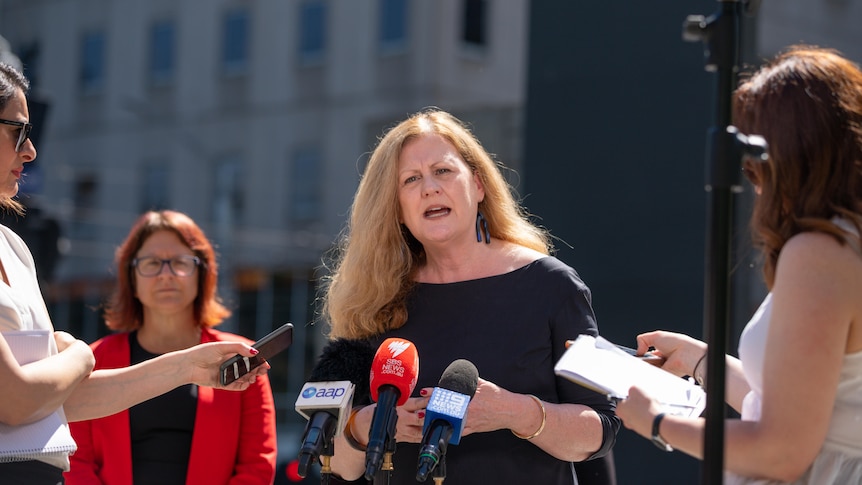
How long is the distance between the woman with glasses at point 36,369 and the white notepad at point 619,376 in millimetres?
988

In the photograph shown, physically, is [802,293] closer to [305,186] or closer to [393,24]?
[393,24]

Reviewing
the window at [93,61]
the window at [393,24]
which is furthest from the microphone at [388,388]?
the window at [93,61]

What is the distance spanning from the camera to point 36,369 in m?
2.48

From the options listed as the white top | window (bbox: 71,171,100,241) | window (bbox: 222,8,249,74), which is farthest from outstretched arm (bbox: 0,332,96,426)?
window (bbox: 71,171,100,241)

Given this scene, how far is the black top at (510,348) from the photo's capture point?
307 cm

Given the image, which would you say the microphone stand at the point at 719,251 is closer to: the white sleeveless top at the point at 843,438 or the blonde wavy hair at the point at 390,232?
the white sleeveless top at the point at 843,438

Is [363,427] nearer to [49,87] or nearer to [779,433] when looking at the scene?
[779,433]

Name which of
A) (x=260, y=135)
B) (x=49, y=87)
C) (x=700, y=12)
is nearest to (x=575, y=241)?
(x=700, y=12)

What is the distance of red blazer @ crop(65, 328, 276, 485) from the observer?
3863 mm

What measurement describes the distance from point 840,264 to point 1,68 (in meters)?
2.05

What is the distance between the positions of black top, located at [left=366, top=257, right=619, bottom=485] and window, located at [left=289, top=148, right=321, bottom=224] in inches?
880

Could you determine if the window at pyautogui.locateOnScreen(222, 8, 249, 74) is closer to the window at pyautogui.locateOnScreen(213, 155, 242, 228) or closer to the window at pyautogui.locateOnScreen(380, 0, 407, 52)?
the window at pyautogui.locateOnScreen(213, 155, 242, 228)

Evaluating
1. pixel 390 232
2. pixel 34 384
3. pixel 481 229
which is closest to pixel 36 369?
pixel 34 384

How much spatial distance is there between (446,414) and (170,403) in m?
1.76
